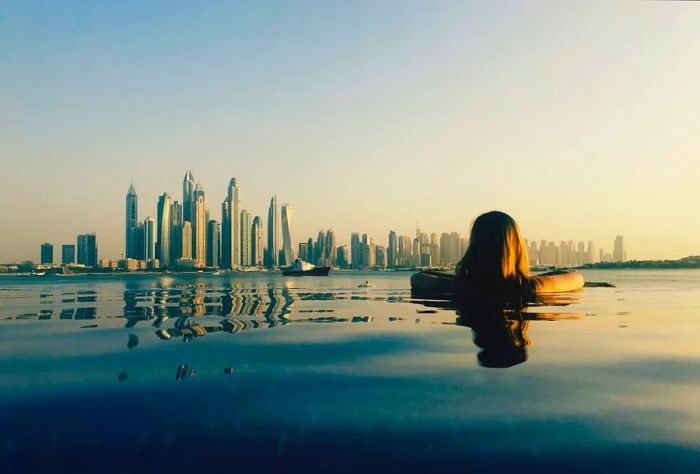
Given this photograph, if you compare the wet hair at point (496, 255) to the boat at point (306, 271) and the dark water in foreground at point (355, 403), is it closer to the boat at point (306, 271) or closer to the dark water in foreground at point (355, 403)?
the dark water in foreground at point (355, 403)

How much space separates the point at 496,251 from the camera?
7.39 metres

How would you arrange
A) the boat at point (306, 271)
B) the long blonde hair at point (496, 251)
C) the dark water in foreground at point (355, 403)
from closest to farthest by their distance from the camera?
the dark water in foreground at point (355, 403) < the long blonde hair at point (496, 251) < the boat at point (306, 271)

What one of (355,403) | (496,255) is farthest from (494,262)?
(355,403)

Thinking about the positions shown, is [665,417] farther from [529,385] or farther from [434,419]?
[434,419]

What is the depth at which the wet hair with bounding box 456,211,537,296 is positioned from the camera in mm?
7375

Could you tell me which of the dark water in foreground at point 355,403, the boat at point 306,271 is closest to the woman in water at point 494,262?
the dark water in foreground at point 355,403

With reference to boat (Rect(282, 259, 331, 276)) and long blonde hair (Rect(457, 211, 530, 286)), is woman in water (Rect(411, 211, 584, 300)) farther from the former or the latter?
boat (Rect(282, 259, 331, 276))

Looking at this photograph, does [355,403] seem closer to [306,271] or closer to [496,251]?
[496,251]

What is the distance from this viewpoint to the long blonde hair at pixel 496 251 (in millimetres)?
7367

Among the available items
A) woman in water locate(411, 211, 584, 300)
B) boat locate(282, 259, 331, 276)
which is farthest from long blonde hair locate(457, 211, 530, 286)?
boat locate(282, 259, 331, 276)

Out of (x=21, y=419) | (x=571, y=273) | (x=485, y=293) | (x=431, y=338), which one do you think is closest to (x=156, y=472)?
(x=21, y=419)

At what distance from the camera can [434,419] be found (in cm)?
225

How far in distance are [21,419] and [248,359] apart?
1.64 meters

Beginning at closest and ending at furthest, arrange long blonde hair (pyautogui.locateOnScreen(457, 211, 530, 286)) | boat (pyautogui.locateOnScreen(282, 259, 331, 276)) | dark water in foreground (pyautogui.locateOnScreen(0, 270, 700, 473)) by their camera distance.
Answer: dark water in foreground (pyautogui.locateOnScreen(0, 270, 700, 473))
long blonde hair (pyautogui.locateOnScreen(457, 211, 530, 286))
boat (pyautogui.locateOnScreen(282, 259, 331, 276))
